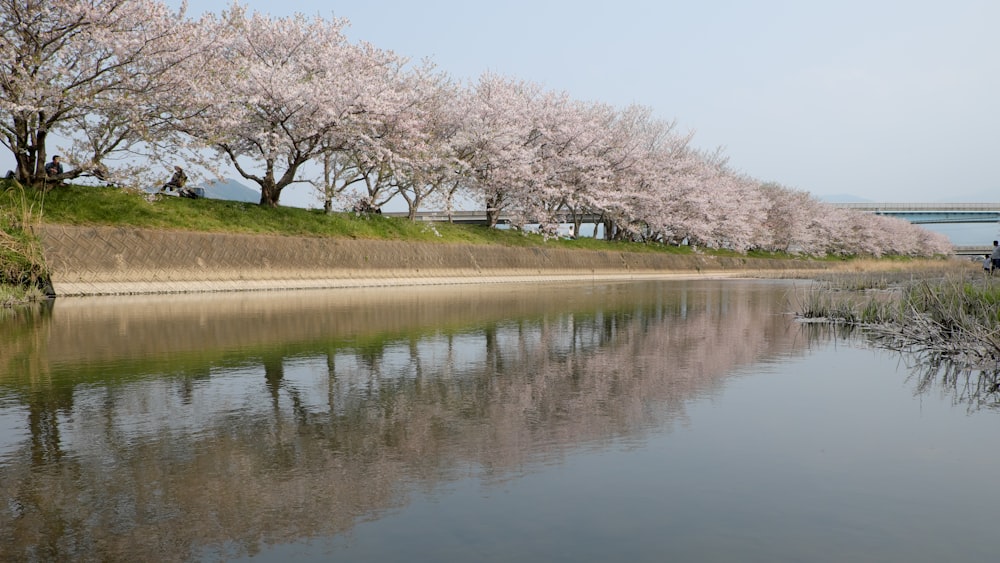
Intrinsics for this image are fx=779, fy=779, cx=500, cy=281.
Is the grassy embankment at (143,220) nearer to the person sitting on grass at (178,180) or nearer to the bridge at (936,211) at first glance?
the person sitting on grass at (178,180)

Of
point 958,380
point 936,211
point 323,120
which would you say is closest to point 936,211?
point 936,211

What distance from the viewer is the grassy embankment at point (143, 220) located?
22297 millimetres

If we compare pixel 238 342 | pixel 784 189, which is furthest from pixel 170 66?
pixel 784 189

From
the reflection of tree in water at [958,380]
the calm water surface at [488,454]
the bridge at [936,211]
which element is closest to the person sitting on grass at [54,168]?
the calm water surface at [488,454]

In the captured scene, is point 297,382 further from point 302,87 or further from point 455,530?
point 302,87

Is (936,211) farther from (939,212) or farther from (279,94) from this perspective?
(279,94)

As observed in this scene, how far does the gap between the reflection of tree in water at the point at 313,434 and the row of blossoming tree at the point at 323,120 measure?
20871mm

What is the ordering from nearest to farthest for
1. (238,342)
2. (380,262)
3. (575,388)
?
(575,388) → (238,342) → (380,262)

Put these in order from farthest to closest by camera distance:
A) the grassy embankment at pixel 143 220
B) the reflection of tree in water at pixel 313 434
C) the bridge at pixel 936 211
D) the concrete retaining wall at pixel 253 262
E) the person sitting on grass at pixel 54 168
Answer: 1. the bridge at pixel 936 211
2. the person sitting on grass at pixel 54 168
3. the concrete retaining wall at pixel 253 262
4. the grassy embankment at pixel 143 220
5. the reflection of tree in water at pixel 313 434

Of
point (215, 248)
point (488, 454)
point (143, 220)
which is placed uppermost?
point (143, 220)

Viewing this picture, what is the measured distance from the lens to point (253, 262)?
30.8 meters

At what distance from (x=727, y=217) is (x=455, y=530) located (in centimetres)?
7440

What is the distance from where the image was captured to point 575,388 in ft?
28.0

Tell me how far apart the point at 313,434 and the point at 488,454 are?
155 cm
